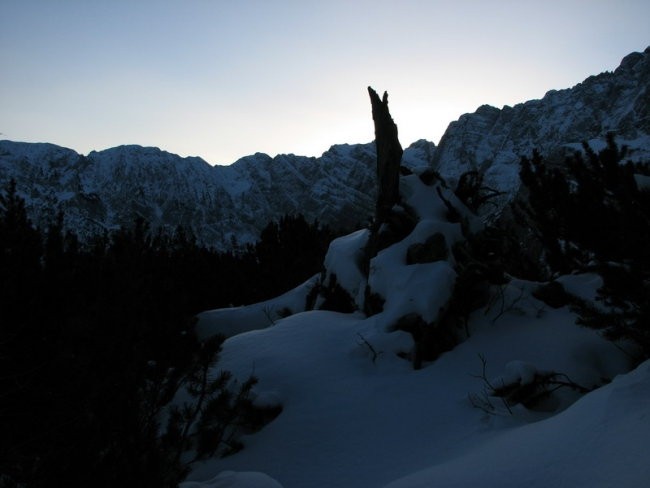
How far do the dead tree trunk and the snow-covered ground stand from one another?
688 mm

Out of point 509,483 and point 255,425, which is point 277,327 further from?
point 509,483

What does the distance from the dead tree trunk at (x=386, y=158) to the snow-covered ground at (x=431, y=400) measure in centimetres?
69

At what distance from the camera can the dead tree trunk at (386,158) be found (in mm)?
8609

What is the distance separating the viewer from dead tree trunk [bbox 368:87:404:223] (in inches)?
339

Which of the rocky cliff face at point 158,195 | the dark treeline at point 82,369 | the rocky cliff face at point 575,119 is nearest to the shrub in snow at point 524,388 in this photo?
the dark treeline at point 82,369

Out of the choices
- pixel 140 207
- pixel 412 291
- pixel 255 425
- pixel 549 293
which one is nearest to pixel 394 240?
pixel 412 291

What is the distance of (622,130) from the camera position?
465 ft

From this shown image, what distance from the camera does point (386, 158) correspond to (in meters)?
8.65

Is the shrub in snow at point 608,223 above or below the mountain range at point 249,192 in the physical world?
below

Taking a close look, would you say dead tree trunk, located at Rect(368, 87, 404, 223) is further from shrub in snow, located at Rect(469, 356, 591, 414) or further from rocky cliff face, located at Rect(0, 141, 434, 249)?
rocky cliff face, located at Rect(0, 141, 434, 249)

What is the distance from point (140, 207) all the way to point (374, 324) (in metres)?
185

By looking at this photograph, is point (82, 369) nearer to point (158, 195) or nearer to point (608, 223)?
point (608, 223)

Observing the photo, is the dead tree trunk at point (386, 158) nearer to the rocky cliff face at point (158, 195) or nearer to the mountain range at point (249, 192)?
the mountain range at point (249, 192)

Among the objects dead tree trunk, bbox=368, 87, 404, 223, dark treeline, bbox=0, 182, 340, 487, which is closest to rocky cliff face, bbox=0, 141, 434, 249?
dead tree trunk, bbox=368, 87, 404, 223
